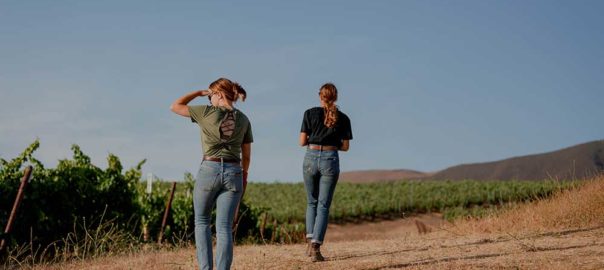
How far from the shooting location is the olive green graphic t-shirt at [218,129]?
6141 millimetres

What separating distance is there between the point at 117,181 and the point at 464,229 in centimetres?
821

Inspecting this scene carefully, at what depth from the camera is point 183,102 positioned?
6.34 meters

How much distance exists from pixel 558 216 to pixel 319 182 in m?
6.92

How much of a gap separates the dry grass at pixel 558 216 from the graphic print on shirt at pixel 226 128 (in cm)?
796

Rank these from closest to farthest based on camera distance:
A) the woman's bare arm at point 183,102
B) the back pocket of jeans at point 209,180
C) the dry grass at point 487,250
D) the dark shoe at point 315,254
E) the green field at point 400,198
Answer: the back pocket of jeans at point 209,180 → the woman's bare arm at point 183,102 → the dry grass at point 487,250 → the dark shoe at point 315,254 → the green field at point 400,198

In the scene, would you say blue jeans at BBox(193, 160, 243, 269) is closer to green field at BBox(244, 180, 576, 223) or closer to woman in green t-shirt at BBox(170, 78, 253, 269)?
woman in green t-shirt at BBox(170, 78, 253, 269)

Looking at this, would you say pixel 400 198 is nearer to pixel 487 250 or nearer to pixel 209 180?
pixel 487 250

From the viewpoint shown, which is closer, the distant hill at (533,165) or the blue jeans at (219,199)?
the blue jeans at (219,199)

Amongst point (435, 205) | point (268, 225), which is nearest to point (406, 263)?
point (268, 225)

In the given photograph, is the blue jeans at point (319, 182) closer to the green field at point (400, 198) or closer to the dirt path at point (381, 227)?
the dirt path at point (381, 227)

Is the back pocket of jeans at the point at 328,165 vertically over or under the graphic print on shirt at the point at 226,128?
under

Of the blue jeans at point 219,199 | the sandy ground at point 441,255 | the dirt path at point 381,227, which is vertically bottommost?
the dirt path at point 381,227

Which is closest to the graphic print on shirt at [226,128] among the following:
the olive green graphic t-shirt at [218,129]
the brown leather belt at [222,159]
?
the olive green graphic t-shirt at [218,129]

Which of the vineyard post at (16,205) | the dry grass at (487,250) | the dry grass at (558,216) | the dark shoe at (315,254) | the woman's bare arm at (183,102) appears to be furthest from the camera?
the dry grass at (558,216)
